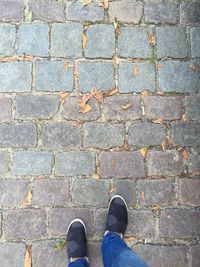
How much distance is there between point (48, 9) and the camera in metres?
3.92

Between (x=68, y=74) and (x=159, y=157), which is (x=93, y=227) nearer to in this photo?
(x=159, y=157)

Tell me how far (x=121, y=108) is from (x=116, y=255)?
1.17 metres

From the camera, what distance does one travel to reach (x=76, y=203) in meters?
3.72

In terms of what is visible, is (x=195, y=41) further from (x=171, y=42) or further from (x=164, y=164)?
(x=164, y=164)

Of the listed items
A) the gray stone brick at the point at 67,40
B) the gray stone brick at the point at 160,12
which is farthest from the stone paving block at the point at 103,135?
the gray stone brick at the point at 160,12

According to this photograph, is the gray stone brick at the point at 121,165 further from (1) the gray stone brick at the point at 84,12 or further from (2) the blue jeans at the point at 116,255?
(1) the gray stone brick at the point at 84,12

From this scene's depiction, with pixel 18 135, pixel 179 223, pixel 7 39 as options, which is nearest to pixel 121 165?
pixel 179 223

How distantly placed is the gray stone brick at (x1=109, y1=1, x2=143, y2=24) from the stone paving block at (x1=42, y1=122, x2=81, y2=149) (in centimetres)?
100

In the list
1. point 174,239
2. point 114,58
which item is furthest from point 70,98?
point 174,239

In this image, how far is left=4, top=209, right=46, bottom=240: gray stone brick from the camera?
3674mm

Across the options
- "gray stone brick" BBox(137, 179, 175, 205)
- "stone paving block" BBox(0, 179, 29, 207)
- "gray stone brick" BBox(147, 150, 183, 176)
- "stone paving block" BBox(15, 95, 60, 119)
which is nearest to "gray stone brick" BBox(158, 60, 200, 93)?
"gray stone brick" BBox(147, 150, 183, 176)

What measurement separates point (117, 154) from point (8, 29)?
1.37 m

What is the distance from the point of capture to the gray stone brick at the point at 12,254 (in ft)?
11.9

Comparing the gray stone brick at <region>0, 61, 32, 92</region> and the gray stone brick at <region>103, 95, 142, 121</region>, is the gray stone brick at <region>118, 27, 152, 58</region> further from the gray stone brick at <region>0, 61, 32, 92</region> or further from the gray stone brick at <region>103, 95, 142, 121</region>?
the gray stone brick at <region>0, 61, 32, 92</region>
